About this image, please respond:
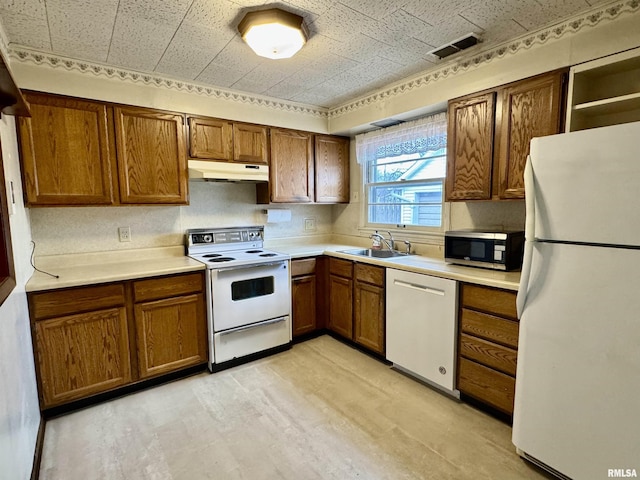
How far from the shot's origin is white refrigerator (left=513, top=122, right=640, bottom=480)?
4.19 ft

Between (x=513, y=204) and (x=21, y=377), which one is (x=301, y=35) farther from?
(x=21, y=377)

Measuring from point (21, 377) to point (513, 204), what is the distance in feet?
10.1

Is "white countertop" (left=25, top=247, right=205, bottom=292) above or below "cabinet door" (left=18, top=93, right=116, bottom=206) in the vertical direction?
below

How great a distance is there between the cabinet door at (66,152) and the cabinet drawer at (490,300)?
2.59 meters

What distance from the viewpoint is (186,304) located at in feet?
8.19

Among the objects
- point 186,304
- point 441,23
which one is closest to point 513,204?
point 441,23

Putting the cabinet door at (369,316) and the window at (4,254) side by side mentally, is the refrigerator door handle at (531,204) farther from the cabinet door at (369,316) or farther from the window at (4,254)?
the window at (4,254)

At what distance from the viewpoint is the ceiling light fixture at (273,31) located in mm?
1710

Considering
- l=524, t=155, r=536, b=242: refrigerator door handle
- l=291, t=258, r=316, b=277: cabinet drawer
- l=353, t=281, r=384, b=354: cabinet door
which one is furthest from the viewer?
l=291, t=258, r=316, b=277: cabinet drawer

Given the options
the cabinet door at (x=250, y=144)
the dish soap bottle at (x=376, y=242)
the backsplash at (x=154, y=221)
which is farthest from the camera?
the dish soap bottle at (x=376, y=242)

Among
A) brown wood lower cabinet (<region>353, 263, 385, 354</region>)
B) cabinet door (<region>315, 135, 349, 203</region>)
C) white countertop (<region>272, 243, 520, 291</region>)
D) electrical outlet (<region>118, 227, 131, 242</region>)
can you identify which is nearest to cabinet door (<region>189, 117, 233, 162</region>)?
electrical outlet (<region>118, 227, 131, 242</region>)

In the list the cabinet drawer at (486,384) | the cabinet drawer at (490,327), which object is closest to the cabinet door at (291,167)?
the cabinet drawer at (490,327)

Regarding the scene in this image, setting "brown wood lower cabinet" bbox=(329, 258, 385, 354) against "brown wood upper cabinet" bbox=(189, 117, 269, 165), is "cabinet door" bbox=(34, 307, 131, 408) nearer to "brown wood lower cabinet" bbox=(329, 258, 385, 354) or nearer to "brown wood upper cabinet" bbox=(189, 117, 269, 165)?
"brown wood upper cabinet" bbox=(189, 117, 269, 165)

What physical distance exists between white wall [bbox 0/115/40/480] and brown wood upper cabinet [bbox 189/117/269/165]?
3.74ft
